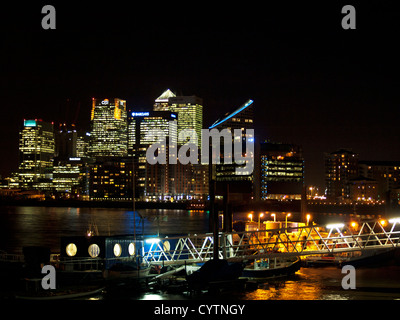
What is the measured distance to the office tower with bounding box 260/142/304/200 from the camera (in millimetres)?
179625

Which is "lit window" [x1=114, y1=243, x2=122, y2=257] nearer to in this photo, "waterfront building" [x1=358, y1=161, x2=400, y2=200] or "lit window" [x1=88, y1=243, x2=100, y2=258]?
"lit window" [x1=88, y1=243, x2=100, y2=258]

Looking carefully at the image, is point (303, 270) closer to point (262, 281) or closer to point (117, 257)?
point (262, 281)

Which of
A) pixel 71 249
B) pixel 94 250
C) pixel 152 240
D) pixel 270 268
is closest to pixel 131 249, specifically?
pixel 152 240

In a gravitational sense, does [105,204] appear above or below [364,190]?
below

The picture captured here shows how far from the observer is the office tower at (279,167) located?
7072 inches

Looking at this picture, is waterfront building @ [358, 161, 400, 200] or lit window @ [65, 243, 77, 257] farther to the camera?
waterfront building @ [358, 161, 400, 200]

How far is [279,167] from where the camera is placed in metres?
189

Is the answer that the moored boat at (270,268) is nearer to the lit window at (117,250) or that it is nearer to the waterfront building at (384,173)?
the lit window at (117,250)

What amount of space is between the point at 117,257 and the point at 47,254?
128 inches

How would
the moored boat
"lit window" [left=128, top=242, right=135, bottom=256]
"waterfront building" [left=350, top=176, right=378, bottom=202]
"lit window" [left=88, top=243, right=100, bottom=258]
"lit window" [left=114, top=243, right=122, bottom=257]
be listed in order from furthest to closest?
"waterfront building" [left=350, top=176, right=378, bottom=202] → the moored boat → "lit window" [left=128, top=242, right=135, bottom=256] → "lit window" [left=114, top=243, right=122, bottom=257] → "lit window" [left=88, top=243, right=100, bottom=258]

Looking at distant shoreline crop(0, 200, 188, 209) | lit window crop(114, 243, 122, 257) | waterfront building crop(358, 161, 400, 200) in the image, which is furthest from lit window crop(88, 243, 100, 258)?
waterfront building crop(358, 161, 400, 200)

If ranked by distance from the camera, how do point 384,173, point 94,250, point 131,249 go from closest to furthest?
point 94,250 < point 131,249 < point 384,173

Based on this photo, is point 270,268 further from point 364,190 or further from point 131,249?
point 364,190
